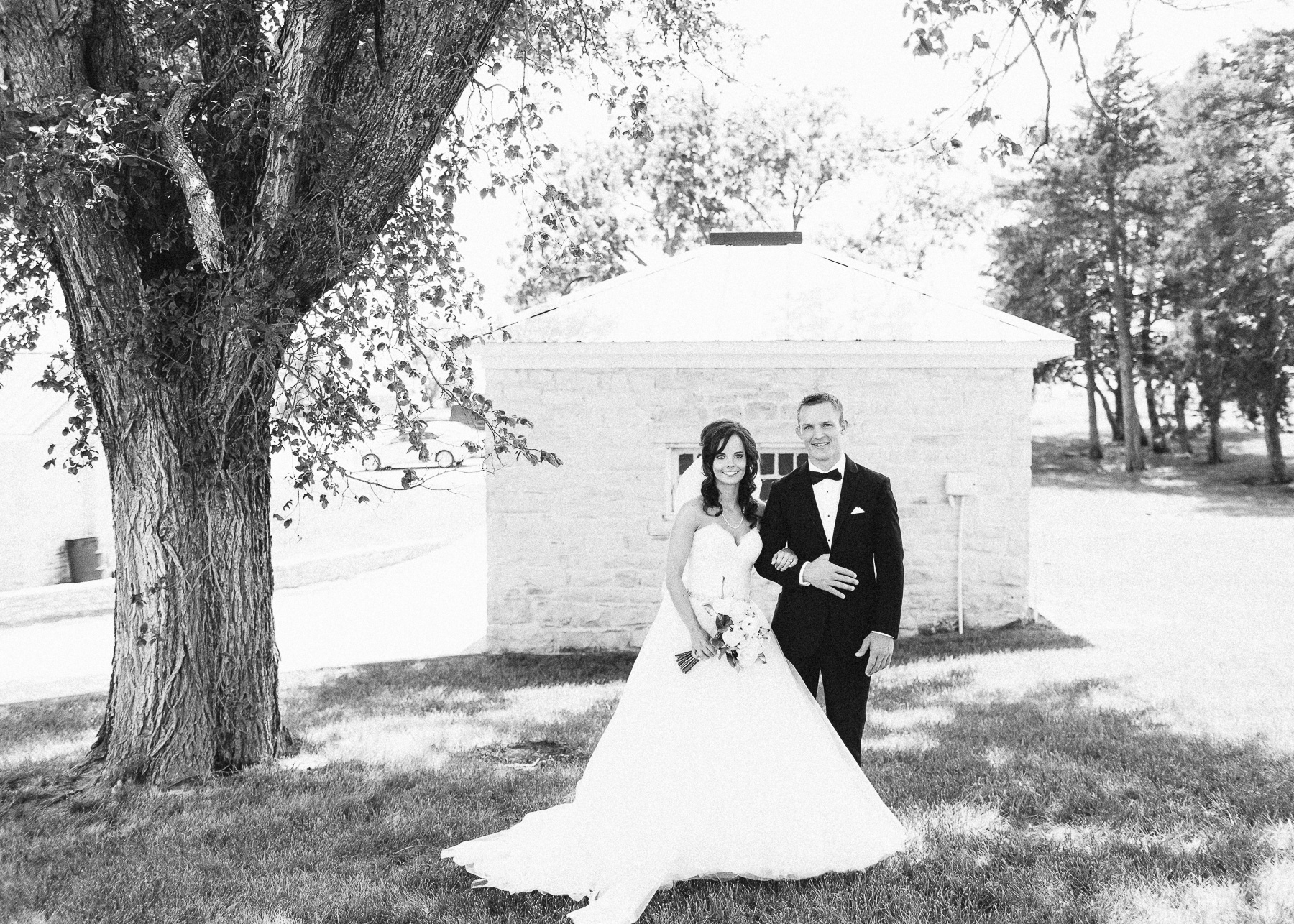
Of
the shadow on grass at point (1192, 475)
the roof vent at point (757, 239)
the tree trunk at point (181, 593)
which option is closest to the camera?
the tree trunk at point (181, 593)

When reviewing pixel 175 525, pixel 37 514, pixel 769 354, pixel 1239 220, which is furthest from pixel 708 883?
pixel 1239 220

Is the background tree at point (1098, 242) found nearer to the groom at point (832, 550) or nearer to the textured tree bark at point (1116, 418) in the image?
the textured tree bark at point (1116, 418)

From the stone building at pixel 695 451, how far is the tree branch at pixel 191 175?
534 centimetres

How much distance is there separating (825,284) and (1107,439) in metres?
37.5

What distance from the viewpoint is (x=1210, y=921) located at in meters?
3.65

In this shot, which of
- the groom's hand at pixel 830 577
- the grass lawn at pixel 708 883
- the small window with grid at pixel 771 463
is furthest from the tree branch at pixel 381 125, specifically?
the small window with grid at pixel 771 463

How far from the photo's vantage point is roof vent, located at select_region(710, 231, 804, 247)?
42.4ft

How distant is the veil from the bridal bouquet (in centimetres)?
54

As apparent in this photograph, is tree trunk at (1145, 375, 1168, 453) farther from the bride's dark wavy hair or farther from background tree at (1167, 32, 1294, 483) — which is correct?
the bride's dark wavy hair

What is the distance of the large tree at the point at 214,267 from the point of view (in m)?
5.13

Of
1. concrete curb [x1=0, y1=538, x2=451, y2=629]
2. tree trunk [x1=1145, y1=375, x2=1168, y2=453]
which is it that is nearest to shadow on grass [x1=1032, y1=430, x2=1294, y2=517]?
tree trunk [x1=1145, y1=375, x2=1168, y2=453]

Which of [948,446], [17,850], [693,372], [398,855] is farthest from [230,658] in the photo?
[948,446]

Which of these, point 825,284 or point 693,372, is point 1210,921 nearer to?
point 693,372

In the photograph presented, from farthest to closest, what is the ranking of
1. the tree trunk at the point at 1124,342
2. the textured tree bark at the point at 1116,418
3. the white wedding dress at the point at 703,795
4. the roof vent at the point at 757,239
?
the textured tree bark at the point at 1116,418 → the tree trunk at the point at 1124,342 → the roof vent at the point at 757,239 → the white wedding dress at the point at 703,795
